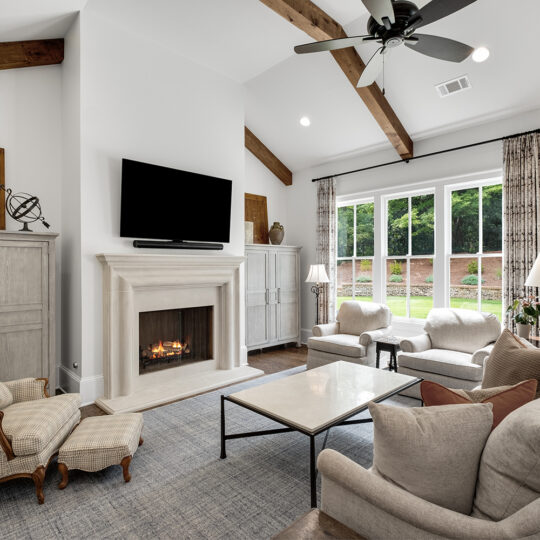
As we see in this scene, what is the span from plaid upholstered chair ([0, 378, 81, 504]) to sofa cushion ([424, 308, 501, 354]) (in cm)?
340

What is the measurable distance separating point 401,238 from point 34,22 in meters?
4.77

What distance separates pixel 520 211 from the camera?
3996 mm

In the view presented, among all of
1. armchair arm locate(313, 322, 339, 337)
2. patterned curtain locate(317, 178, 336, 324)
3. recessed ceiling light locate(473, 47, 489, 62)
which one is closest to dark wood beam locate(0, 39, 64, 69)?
patterned curtain locate(317, 178, 336, 324)

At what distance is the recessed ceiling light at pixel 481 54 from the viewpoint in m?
3.61

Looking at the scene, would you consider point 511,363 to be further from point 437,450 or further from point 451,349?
point 451,349

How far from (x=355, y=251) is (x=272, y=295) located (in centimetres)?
145

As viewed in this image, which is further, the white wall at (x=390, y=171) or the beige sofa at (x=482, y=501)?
the white wall at (x=390, y=171)

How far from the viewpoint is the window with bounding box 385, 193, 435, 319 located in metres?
4.97

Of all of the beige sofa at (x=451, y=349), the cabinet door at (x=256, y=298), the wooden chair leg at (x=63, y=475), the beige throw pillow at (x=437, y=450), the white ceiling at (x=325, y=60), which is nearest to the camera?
the beige throw pillow at (x=437, y=450)

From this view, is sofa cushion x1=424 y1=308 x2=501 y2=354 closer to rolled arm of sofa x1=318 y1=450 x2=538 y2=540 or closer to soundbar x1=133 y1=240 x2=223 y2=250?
soundbar x1=133 y1=240 x2=223 y2=250

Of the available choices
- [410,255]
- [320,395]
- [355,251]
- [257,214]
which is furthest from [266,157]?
[320,395]

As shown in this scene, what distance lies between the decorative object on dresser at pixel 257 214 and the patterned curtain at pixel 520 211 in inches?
133

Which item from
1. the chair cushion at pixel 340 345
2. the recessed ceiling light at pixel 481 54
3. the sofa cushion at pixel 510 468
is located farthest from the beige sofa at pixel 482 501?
the recessed ceiling light at pixel 481 54

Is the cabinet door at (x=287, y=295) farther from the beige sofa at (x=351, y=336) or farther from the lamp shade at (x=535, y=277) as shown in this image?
the lamp shade at (x=535, y=277)
